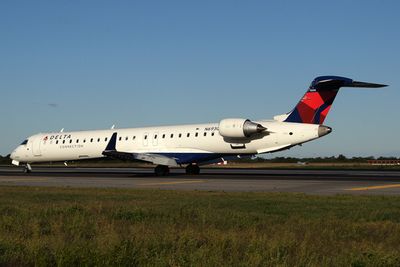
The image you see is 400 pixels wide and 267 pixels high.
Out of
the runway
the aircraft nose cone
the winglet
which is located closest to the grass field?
the runway

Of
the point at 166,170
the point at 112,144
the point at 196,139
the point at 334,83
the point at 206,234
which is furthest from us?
the point at 112,144

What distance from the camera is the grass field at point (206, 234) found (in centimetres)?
686

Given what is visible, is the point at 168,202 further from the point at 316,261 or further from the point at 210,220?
the point at 316,261

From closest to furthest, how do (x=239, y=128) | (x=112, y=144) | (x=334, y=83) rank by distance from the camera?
(x=334, y=83), (x=239, y=128), (x=112, y=144)

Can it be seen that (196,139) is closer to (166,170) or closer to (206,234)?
(166,170)

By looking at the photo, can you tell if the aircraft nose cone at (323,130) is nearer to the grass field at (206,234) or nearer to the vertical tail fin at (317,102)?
the vertical tail fin at (317,102)

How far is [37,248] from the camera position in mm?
7375

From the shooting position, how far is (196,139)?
34.5 m

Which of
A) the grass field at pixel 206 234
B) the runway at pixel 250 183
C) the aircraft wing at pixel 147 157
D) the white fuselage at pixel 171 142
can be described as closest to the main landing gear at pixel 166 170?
the aircraft wing at pixel 147 157

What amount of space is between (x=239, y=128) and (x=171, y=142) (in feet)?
18.3

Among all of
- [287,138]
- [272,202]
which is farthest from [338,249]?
[287,138]

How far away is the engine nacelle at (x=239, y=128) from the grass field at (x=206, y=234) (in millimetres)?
16218

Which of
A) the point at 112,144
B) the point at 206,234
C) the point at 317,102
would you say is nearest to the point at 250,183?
the point at 317,102

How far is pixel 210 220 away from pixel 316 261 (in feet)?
14.4
